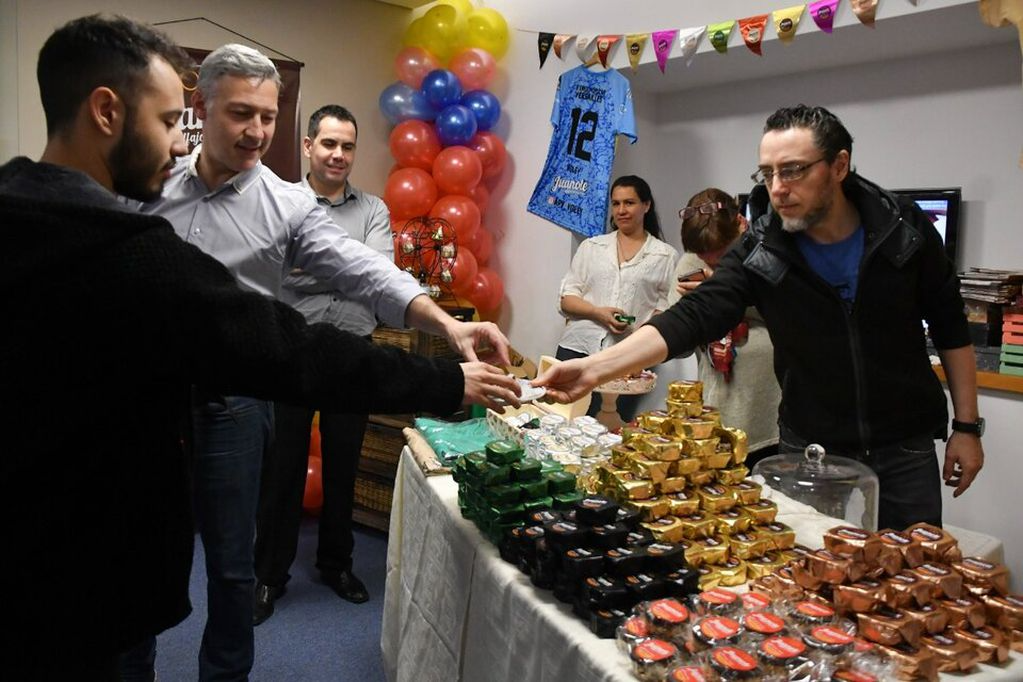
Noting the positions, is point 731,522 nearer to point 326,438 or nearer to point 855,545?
point 855,545

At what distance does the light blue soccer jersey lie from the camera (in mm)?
4434

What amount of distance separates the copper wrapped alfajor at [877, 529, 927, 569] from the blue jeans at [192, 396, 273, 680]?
144cm

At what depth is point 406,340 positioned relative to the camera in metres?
4.01

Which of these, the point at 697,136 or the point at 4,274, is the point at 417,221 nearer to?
the point at 697,136

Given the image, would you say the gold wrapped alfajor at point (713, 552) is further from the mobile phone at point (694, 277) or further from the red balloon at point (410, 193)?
the red balloon at point (410, 193)

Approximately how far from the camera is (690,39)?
3.94 metres

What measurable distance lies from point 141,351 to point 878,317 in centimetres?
172

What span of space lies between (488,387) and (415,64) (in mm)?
3939

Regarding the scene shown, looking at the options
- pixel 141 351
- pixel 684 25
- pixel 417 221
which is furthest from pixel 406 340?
pixel 141 351

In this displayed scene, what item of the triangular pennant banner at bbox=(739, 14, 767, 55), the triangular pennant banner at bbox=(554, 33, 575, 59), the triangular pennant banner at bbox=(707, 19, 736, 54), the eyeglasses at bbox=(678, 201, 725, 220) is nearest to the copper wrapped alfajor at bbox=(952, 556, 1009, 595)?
the eyeglasses at bbox=(678, 201, 725, 220)

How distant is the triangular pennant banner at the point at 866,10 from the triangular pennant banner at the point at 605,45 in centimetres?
141

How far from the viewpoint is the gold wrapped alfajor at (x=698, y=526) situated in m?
1.56

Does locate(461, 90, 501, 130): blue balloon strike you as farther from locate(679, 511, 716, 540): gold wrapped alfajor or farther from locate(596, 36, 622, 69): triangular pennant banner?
locate(679, 511, 716, 540): gold wrapped alfajor

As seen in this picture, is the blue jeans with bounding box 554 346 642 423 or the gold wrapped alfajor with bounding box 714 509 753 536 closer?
the gold wrapped alfajor with bounding box 714 509 753 536
